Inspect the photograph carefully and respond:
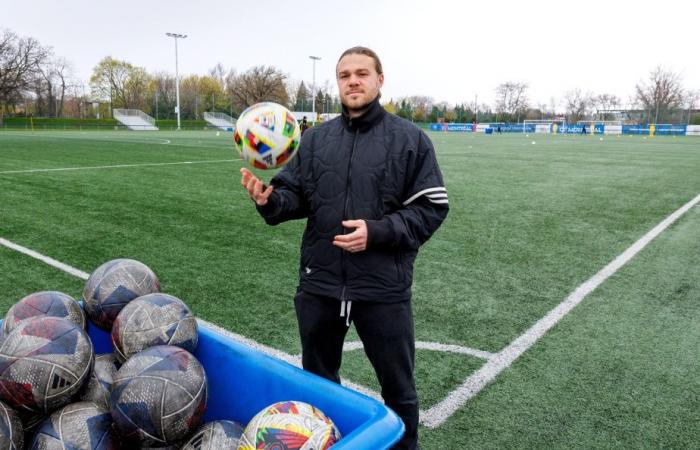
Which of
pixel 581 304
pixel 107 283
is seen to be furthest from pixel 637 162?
pixel 107 283

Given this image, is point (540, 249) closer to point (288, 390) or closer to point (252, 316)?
point (252, 316)

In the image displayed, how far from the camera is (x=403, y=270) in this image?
2732 millimetres

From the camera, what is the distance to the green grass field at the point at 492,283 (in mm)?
3484

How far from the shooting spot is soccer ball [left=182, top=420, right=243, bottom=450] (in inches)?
93.3

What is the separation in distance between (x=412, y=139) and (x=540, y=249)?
5319mm

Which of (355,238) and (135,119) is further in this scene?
(135,119)

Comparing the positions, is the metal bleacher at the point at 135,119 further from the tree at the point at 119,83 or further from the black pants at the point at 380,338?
the black pants at the point at 380,338

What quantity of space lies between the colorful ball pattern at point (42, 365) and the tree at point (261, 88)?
85.5m

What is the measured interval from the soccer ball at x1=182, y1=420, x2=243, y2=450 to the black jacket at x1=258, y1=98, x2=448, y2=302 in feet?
2.44

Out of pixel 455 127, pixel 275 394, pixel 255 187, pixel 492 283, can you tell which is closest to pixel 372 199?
pixel 255 187

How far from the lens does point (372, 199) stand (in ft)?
8.77

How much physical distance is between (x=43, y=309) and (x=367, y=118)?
6.67ft

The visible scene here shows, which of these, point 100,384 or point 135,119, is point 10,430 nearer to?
point 100,384

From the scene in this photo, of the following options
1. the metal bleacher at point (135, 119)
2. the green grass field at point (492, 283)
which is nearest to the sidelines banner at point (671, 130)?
the green grass field at point (492, 283)
